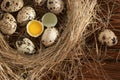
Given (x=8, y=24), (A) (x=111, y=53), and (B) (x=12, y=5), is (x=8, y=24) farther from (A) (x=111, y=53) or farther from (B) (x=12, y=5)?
(A) (x=111, y=53)

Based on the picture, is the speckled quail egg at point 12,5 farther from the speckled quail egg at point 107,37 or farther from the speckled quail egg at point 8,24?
the speckled quail egg at point 107,37

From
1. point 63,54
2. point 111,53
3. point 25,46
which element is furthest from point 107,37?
point 25,46

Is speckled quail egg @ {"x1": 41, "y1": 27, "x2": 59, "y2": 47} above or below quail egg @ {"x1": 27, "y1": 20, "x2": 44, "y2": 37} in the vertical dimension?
below

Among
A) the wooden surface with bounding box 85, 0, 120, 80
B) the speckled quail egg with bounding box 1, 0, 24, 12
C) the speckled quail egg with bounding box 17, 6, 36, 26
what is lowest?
the wooden surface with bounding box 85, 0, 120, 80

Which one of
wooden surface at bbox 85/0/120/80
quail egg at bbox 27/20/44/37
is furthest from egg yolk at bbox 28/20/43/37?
wooden surface at bbox 85/0/120/80

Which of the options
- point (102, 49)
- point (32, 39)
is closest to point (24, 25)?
point (32, 39)

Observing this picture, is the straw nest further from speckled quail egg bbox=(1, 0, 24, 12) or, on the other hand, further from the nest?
speckled quail egg bbox=(1, 0, 24, 12)

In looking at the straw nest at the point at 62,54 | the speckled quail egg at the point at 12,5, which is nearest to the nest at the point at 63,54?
the straw nest at the point at 62,54
